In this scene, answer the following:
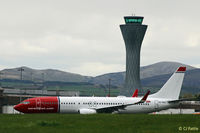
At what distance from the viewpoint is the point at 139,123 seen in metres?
41.5

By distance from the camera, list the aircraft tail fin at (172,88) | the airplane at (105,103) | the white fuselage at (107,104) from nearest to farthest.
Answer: the airplane at (105,103), the white fuselage at (107,104), the aircraft tail fin at (172,88)

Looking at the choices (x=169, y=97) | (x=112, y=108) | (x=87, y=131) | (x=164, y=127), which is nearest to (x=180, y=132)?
(x=164, y=127)

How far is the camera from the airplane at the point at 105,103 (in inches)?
2980

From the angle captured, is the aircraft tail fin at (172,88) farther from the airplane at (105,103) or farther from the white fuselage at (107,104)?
the white fuselage at (107,104)

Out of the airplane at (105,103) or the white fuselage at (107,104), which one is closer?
the airplane at (105,103)

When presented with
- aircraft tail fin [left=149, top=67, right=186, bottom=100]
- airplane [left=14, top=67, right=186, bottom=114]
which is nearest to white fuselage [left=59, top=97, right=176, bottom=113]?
airplane [left=14, top=67, right=186, bottom=114]

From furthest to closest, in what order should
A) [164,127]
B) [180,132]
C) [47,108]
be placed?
[47,108], [164,127], [180,132]

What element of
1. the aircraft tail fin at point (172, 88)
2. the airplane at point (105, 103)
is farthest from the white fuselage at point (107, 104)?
the aircraft tail fin at point (172, 88)

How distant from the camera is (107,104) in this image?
7919 centimetres

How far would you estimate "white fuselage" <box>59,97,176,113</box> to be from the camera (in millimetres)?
77688

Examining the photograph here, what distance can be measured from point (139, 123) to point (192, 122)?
443 cm

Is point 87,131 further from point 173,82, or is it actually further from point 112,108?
point 173,82

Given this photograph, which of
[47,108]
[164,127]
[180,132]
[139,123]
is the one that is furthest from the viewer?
[47,108]

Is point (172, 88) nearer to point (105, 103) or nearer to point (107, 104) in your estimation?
point (107, 104)
